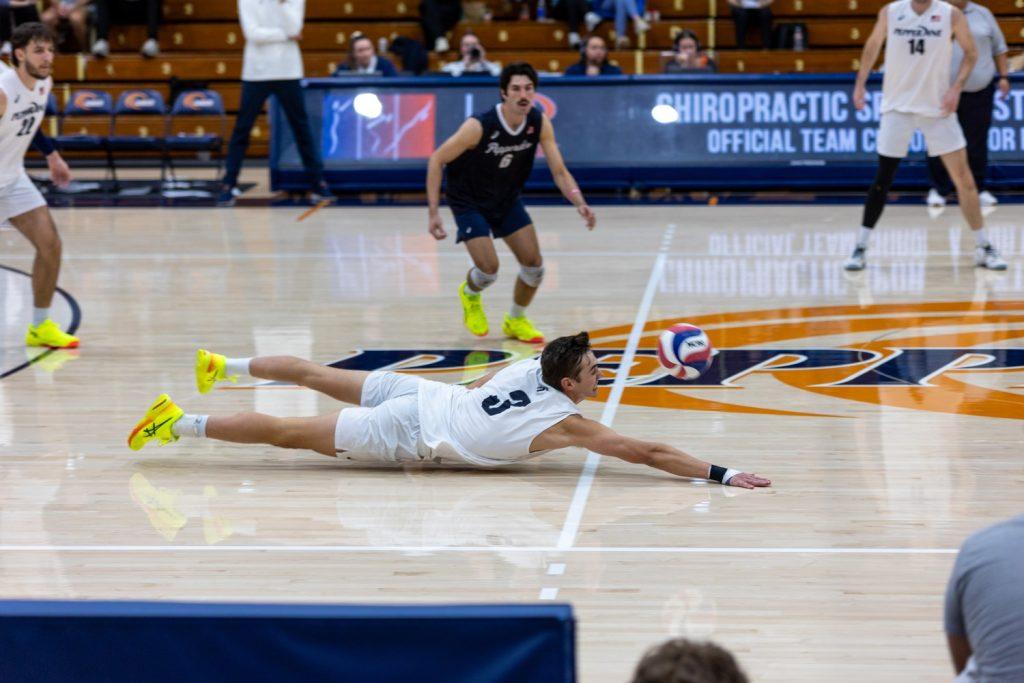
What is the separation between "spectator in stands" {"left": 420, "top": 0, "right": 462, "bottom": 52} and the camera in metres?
20.4

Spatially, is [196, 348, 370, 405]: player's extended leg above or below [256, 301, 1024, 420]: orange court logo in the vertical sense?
above

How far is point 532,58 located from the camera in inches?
802

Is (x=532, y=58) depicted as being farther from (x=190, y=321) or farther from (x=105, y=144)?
(x=190, y=321)

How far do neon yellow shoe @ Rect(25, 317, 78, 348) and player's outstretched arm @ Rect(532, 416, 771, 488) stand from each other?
4.55 meters

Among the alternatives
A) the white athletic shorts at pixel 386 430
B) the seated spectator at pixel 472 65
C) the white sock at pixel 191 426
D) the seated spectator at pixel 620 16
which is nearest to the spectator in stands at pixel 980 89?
the seated spectator at pixel 472 65

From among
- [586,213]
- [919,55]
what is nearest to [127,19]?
[919,55]

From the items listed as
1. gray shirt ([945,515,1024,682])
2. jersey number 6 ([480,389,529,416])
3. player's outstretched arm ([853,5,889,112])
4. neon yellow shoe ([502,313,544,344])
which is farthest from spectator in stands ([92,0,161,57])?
gray shirt ([945,515,1024,682])

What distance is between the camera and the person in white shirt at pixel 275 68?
16.5 meters

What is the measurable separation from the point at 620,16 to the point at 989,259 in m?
9.27

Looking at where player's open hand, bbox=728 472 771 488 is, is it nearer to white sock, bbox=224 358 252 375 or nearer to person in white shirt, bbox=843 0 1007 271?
white sock, bbox=224 358 252 375

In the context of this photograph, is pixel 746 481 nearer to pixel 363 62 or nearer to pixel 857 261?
pixel 857 261

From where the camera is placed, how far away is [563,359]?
635 centimetres

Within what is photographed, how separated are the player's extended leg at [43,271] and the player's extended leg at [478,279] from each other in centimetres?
261

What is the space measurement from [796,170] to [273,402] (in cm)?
997
